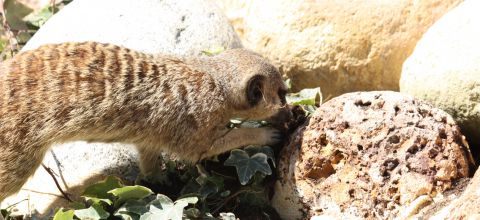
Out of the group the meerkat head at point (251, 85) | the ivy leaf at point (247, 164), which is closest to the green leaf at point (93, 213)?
the ivy leaf at point (247, 164)

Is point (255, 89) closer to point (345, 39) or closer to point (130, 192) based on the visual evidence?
point (345, 39)

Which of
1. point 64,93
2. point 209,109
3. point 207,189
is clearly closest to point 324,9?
point 209,109

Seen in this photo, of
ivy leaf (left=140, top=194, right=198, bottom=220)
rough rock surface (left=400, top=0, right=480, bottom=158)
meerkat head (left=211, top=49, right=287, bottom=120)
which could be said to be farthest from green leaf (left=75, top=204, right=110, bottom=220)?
rough rock surface (left=400, top=0, right=480, bottom=158)

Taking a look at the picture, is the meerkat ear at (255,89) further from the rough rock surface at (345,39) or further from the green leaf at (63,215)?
the green leaf at (63,215)

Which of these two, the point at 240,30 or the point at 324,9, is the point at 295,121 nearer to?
the point at 324,9

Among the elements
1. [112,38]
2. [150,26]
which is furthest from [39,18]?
[150,26]

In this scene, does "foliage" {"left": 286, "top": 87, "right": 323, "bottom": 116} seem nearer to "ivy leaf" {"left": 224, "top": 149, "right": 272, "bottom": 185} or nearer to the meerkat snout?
the meerkat snout
